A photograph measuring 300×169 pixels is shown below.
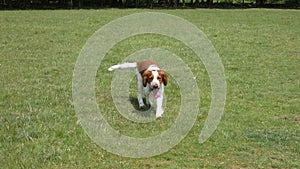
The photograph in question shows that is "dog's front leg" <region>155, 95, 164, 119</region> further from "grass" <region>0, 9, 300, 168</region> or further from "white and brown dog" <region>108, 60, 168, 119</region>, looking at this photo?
"grass" <region>0, 9, 300, 168</region>

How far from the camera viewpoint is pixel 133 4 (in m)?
53.1

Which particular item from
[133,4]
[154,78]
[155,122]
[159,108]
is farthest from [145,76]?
[133,4]

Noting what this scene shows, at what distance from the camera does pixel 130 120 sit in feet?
26.0

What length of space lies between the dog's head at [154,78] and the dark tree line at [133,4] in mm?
43229

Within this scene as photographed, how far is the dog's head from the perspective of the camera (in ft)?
25.4

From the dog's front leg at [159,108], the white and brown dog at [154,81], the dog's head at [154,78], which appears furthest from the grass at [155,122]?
the dog's head at [154,78]

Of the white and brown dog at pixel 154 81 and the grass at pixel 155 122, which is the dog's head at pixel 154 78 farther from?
the grass at pixel 155 122

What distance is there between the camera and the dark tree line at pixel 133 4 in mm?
49969

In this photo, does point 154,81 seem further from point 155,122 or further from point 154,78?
point 155,122

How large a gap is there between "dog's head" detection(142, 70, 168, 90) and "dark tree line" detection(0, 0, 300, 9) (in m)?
43.2

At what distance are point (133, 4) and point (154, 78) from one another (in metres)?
46.5

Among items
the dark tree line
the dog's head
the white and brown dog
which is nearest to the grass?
the white and brown dog

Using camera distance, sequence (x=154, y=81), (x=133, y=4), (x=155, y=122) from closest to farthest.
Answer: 1. (x=154, y=81)
2. (x=155, y=122)
3. (x=133, y=4)

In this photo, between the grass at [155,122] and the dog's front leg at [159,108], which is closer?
the grass at [155,122]
